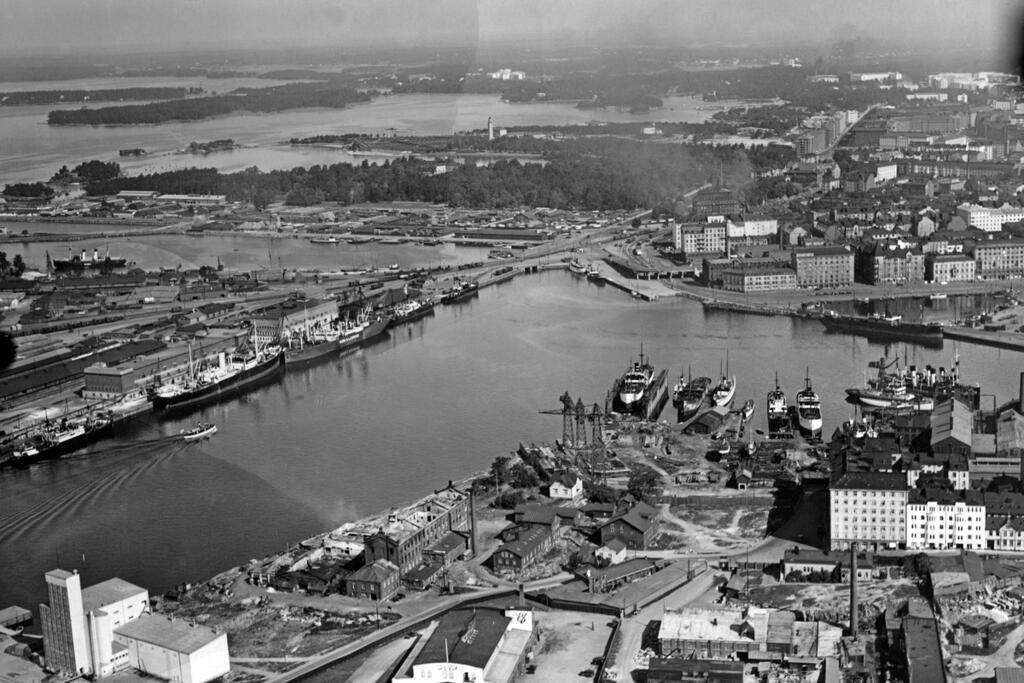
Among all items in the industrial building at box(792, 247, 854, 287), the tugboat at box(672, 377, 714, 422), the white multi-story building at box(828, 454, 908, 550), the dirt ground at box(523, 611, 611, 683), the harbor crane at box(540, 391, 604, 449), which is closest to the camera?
the dirt ground at box(523, 611, 611, 683)

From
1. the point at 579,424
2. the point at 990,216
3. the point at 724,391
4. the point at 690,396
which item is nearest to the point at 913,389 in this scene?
the point at 724,391

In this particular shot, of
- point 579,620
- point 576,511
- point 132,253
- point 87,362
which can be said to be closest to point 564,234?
point 132,253

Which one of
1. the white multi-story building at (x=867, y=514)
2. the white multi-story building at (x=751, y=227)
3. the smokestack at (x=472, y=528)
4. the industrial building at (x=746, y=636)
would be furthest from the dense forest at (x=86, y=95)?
the industrial building at (x=746, y=636)

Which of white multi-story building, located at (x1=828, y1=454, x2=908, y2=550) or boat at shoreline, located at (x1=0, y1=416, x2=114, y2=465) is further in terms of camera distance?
boat at shoreline, located at (x1=0, y1=416, x2=114, y2=465)

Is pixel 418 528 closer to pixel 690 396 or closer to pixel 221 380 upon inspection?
pixel 690 396

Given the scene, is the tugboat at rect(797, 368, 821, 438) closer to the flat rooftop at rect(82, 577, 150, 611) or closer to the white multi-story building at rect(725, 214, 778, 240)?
the flat rooftop at rect(82, 577, 150, 611)

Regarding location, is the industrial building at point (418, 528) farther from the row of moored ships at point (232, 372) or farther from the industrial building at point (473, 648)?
the row of moored ships at point (232, 372)

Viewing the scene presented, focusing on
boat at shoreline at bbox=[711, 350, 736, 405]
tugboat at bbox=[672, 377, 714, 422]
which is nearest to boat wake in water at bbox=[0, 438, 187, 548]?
tugboat at bbox=[672, 377, 714, 422]
